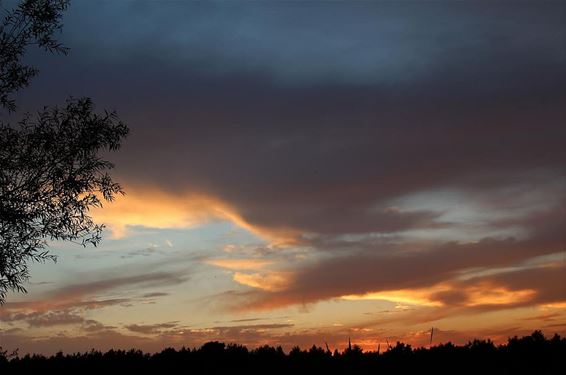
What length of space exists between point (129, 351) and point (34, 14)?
51.9 ft

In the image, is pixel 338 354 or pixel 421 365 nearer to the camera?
pixel 421 365

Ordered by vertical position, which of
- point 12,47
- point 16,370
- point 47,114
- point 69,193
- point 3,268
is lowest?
point 16,370

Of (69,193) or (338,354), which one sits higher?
(69,193)

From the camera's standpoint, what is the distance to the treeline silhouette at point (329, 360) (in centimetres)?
1413

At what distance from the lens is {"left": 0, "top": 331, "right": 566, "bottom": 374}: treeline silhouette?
14.1 metres

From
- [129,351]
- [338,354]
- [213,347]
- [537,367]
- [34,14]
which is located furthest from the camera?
[34,14]

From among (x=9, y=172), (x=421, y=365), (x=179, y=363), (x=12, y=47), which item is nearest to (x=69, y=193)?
(x=9, y=172)

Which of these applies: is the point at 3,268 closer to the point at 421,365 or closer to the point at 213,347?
the point at 213,347

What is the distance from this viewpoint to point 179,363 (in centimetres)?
1750

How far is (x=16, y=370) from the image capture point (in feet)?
66.0

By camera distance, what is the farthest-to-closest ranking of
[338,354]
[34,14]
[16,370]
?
[34,14] → [16,370] → [338,354]

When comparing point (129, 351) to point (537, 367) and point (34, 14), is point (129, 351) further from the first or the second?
point (34, 14)

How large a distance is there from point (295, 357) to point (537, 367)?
5.39 m

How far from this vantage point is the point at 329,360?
15820 millimetres
